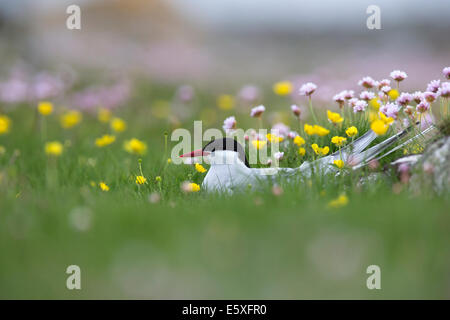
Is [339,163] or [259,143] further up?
[259,143]

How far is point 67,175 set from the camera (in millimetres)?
4734

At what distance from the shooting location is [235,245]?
8.45 feet

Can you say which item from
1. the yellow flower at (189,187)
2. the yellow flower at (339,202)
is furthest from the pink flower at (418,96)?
the yellow flower at (189,187)

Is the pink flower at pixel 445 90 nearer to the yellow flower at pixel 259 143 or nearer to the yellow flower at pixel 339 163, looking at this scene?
the yellow flower at pixel 339 163

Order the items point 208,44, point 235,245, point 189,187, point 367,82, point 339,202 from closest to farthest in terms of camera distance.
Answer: point 235,245 → point 339,202 → point 189,187 → point 367,82 → point 208,44

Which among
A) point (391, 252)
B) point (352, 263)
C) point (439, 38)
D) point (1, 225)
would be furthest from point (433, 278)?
point (439, 38)

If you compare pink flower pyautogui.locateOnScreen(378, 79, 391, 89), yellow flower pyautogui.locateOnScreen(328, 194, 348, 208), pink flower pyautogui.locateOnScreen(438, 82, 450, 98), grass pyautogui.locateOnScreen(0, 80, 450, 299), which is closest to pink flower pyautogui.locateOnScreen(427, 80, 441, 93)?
pink flower pyautogui.locateOnScreen(438, 82, 450, 98)

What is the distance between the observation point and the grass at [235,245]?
94.2 inches

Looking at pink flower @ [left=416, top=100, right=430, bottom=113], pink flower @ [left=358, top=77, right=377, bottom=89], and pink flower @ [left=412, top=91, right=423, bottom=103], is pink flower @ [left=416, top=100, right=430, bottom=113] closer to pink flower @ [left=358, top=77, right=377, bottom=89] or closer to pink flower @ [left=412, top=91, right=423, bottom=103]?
pink flower @ [left=412, top=91, right=423, bottom=103]

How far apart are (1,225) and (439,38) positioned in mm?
20134

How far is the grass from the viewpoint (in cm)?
239

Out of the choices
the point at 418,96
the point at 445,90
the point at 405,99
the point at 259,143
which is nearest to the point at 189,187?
the point at 259,143

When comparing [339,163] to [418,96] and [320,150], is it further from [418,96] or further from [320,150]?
[418,96]

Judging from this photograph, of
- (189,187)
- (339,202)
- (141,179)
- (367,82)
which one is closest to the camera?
(339,202)
